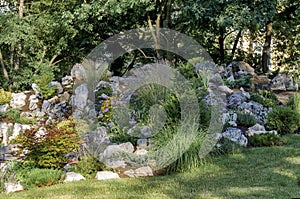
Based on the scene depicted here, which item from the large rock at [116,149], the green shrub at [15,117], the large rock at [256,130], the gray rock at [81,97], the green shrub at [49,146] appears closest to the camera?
the green shrub at [49,146]

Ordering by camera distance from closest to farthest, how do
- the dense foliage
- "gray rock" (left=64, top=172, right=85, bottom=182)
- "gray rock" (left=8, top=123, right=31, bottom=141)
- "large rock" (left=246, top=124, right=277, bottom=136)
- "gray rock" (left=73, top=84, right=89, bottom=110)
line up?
1. "gray rock" (left=64, top=172, right=85, bottom=182)
2. "large rock" (left=246, top=124, right=277, bottom=136)
3. "gray rock" (left=8, top=123, right=31, bottom=141)
4. "gray rock" (left=73, top=84, right=89, bottom=110)
5. the dense foliage

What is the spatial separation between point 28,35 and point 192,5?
4552 mm

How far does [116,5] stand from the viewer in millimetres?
9820

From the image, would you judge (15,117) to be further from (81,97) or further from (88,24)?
(88,24)

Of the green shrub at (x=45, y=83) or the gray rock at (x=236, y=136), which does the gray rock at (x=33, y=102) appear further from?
the gray rock at (x=236, y=136)

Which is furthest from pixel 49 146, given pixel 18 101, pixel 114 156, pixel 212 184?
Result: pixel 18 101

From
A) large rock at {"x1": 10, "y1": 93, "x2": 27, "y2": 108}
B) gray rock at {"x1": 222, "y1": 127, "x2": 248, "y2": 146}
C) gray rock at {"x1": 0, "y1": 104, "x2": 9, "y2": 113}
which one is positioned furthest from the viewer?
large rock at {"x1": 10, "y1": 93, "x2": 27, "y2": 108}

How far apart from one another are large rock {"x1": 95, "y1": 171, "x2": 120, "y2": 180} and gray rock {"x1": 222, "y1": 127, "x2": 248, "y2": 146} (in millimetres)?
2285

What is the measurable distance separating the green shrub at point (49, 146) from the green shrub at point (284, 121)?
155 inches

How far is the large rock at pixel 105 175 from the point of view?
4810 millimetres

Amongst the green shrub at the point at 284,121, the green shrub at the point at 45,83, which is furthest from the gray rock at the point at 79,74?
the green shrub at the point at 284,121

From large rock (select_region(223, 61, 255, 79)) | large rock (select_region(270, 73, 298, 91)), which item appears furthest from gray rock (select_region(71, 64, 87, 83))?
large rock (select_region(270, 73, 298, 91))

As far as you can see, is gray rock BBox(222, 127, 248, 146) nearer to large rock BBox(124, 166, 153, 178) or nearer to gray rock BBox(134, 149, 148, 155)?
gray rock BBox(134, 149, 148, 155)

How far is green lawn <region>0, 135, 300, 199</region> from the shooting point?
12.8ft
